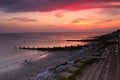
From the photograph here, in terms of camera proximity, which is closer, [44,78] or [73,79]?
[73,79]

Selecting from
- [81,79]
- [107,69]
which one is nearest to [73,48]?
[107,69]

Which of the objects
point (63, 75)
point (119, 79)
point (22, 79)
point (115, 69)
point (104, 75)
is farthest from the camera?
point (22, 79)

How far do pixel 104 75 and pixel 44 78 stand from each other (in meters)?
7.77

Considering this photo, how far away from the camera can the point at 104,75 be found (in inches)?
1137

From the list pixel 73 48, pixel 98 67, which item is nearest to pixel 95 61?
pixel 98 67

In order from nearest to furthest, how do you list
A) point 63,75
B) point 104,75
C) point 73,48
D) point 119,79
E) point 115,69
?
1. point 63,75
2. point 119,79
3. point 104,75
4. point 115,69
5. point 73,48

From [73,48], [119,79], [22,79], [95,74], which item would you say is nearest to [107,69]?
[95,74]

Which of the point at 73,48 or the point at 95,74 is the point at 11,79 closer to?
the point at 95,74

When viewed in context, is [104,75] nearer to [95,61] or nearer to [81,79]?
[81,79]

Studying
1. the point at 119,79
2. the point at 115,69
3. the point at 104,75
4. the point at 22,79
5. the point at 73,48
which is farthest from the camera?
the point at 73,48

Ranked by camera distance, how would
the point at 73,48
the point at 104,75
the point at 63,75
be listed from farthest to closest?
the point at 73,48 < the point at 104,75 < the point at 63,75

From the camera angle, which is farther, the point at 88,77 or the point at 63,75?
the point at 88,77

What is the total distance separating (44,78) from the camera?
33.1 meters

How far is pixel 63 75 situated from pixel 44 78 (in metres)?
8.57
